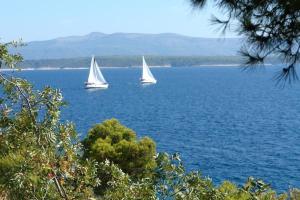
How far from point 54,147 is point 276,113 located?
269 feet

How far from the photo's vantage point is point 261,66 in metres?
6.77

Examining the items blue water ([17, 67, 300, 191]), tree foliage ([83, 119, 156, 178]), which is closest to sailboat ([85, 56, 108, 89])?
blue water ([17, 67, 300, 191])

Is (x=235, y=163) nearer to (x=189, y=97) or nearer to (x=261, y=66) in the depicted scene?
(x=261, y=66)

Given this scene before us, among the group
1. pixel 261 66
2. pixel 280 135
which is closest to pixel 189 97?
pixel 280 135

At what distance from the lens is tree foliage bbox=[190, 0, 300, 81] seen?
661 centimetres

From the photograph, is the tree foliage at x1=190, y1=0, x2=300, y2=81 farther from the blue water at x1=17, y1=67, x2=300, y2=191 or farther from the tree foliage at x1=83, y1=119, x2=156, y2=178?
the tree foliage at x1=83, y1=119, x2=156, y2=178

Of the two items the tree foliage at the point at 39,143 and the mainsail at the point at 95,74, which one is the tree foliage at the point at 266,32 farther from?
the mainsail at the point at 95,74

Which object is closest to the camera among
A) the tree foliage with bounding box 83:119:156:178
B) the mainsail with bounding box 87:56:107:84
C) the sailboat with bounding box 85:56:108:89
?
the tree foliage with bounding box 83:119:156:178

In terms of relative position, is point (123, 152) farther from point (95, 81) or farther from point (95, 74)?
point (95, 81)

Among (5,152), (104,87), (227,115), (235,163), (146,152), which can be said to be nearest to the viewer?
(5,152)

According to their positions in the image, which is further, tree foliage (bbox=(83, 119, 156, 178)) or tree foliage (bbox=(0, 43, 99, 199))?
tree foliage (bbox=(83, 119, 156, 178))

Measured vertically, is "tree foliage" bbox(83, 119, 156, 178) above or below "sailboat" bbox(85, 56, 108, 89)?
above

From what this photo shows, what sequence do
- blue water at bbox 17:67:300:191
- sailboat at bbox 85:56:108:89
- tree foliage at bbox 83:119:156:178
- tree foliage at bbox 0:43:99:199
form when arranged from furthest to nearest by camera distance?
1. sailboat at bbox 85:56:108:89
2. blue water at bbox 17:67:300:191
3. tree foliage at bbox 83:119:156:178
4. tree foliage at bbox 0:43:99:199

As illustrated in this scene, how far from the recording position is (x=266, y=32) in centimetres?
681
